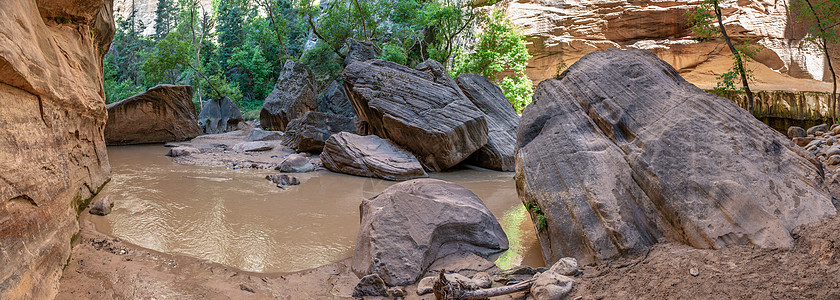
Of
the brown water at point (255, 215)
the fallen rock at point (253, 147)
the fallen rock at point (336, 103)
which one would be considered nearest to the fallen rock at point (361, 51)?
the fallen rock at point (336, 103)

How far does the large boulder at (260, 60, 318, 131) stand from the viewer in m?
17.7

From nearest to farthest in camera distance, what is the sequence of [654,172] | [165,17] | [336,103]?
[654,172] → [336,103] → [165,17]

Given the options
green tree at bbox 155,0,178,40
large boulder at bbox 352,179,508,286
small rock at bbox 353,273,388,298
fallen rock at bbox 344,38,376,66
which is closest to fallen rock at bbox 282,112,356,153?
fallen rock at bbox 344,38,376,66

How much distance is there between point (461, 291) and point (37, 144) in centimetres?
325

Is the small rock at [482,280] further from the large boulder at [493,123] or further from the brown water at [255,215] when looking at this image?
the large boulder at [493,123]

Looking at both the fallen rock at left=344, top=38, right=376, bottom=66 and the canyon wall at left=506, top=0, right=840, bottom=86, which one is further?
the fallen rock at left=344, top=38, right=376, bottom=66

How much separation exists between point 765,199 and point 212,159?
1119cm

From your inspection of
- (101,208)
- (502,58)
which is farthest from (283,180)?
(502,58)

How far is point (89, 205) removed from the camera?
5652 millimetres

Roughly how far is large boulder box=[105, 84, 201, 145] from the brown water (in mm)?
5131

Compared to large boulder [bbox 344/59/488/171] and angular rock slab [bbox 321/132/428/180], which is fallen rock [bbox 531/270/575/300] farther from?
large boulder [bbox 344/59/488/171]

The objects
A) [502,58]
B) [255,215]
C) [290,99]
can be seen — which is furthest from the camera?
[290,99]

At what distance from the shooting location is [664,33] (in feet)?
50.5

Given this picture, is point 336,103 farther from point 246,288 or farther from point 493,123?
point 246,288
